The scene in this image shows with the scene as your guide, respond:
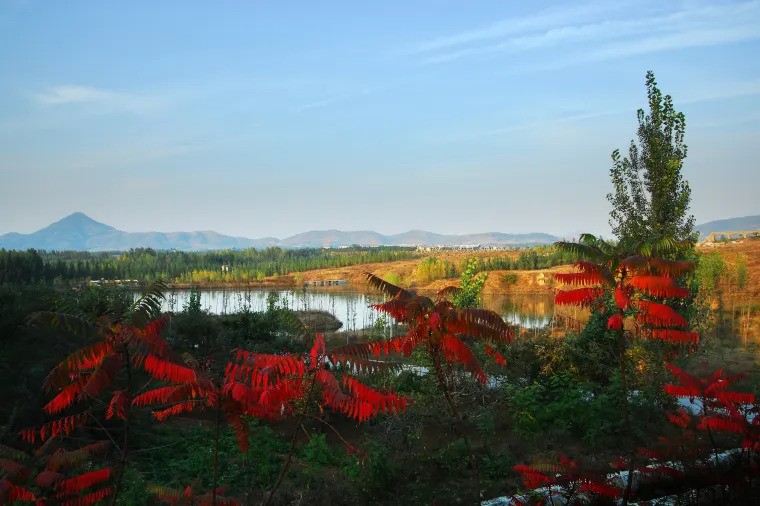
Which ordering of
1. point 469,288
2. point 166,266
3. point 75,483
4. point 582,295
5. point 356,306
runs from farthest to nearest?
point 166,266, point 356,306, point 469,288, point 582,295, point 75,483

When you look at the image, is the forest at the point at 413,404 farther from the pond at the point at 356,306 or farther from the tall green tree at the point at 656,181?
the pond at the point at 356,306

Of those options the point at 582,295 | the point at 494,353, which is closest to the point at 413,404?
the point at 582,295

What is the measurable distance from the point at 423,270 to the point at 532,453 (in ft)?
263

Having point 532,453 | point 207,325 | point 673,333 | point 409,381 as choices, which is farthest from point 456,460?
point 207,325

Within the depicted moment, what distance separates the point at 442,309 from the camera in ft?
16.6

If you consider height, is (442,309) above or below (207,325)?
above

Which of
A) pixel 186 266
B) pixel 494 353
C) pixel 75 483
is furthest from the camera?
pixel 186 266

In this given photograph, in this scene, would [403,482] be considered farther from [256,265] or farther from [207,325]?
[256,265]

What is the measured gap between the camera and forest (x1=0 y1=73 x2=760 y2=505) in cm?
410

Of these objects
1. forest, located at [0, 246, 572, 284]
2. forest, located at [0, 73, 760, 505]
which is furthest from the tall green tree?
forest, located at [0, 246, 572, 284]

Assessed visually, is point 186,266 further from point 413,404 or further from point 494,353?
point 494,353

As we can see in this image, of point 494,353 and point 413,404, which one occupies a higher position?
point 494,353

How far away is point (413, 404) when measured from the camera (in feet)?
38.9

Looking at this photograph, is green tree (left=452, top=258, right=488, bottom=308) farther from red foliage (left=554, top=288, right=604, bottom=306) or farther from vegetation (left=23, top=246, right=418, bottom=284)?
vegetation (left=23, top=246, right=418, bottom=284)
